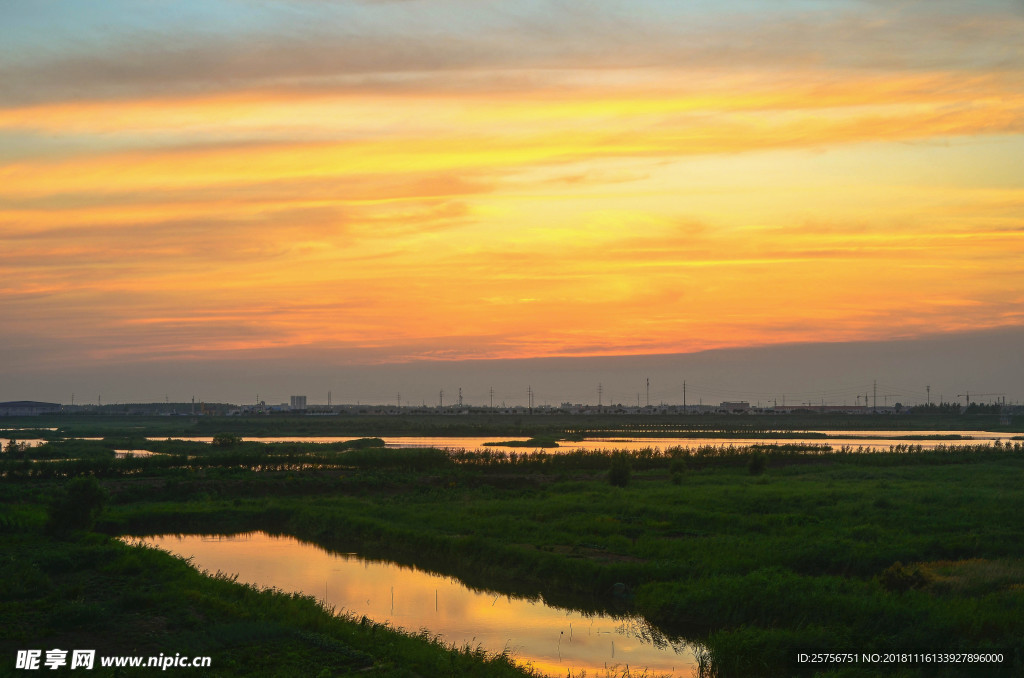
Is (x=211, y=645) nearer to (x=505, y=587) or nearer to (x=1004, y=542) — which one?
(x=505, y=587)

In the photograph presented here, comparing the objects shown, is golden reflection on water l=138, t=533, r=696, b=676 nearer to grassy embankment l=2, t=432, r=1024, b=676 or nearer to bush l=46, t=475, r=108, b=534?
grassy embankment l=2, t=432, r=1024, b=676

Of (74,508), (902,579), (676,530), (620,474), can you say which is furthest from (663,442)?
(902,579)

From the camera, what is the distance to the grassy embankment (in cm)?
1488

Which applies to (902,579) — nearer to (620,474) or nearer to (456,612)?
(456,612)

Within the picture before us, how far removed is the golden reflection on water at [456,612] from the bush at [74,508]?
10.4ft

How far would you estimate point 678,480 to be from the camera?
39.2 m

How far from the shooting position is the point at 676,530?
25.1 metres

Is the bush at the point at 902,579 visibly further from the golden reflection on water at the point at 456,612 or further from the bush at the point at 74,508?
the bush at the point at 74,508

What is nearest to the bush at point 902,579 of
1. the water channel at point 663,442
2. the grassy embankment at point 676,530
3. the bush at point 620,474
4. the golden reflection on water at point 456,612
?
the grassy embankment at point 676,530

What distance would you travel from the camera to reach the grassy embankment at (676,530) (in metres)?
14.9

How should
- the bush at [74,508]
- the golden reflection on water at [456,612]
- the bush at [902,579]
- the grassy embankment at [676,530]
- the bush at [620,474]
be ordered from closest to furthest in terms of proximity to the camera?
the grassy embankment at [676,530] < the golden reflection on water at [456,612] < the bush at [902,579] < the bush at [74,508] < the bush at [620,474]

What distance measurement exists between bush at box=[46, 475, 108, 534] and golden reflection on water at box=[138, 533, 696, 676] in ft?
10.4

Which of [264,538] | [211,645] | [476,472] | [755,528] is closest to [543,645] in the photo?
[211,645]

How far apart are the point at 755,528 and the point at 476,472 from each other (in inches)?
836
